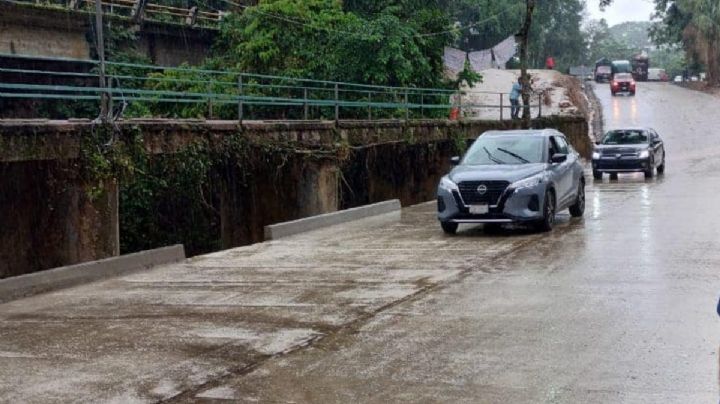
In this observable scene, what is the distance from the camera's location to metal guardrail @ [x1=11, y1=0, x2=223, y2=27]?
3847 centimetres

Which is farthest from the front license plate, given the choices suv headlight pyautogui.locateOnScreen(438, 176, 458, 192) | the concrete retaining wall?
the concrete retaining wall

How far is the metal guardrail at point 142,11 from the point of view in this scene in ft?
126

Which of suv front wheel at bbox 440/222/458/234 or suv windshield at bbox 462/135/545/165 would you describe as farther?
suv windshield at bbox 462/135/545/165

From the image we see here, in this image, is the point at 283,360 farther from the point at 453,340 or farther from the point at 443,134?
the point at 443,134

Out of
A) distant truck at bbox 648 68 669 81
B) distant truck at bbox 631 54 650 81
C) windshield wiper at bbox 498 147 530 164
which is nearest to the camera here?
windshield wiper at bbox 498 147 530 164

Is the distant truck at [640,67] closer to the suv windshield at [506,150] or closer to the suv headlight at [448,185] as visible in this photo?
the suv windshield at [506,150]

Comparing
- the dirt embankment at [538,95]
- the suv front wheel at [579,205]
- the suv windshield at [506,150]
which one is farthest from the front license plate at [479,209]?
the dirt embankment at [538,95]

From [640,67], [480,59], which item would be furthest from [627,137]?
[640,67]

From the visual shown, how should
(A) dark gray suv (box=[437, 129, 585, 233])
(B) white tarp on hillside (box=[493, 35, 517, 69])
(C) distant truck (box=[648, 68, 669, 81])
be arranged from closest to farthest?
(A) dark gray suv (box=[437, 129, 585, 233]) → (B) white tarp on hillside (box=[493, 35, 517, 69]) → (C) distant truck (box=[648, 68, 669, 81])

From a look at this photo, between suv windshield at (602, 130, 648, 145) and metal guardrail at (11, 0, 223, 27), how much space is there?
1850 centimetres

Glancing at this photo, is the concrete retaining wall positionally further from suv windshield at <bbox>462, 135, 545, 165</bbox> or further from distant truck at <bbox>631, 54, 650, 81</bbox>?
distant truck at <bbox>631, 54, 650, 81</bbox>

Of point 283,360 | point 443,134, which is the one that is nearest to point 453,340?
point 283,360

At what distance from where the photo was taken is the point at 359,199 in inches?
1246

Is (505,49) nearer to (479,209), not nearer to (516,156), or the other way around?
(516,156)
